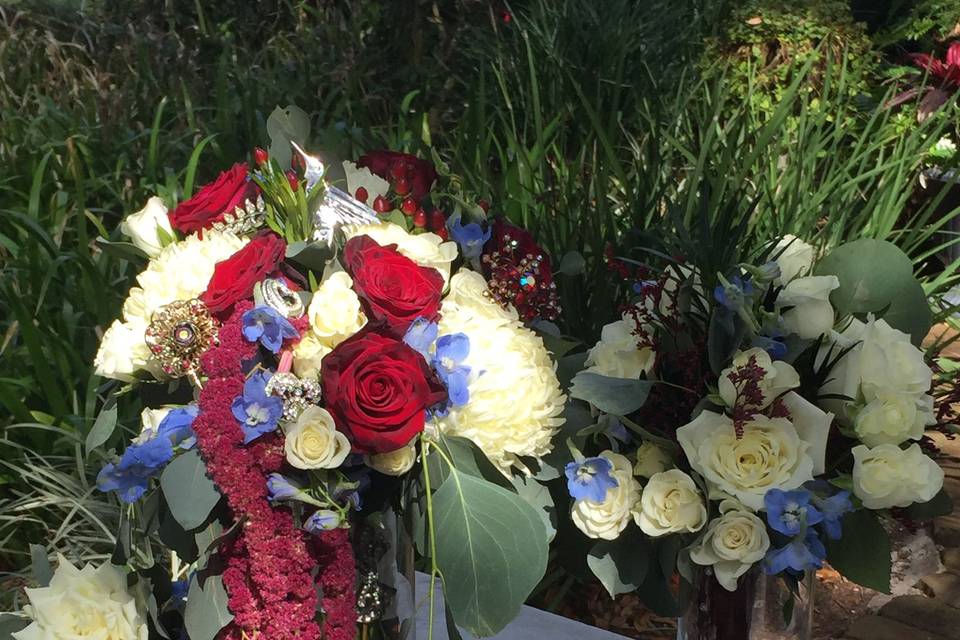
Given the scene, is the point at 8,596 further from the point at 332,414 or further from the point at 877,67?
the point at 877,67

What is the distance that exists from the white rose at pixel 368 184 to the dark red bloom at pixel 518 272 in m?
0.12

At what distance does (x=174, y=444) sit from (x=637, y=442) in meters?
0.44

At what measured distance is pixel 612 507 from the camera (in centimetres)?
96

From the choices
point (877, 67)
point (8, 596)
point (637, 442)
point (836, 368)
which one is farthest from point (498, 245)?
point (877, 67)

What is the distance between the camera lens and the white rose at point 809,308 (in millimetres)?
942

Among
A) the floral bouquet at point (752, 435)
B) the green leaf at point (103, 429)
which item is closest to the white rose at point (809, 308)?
the floral bouquet at point (752, 435)

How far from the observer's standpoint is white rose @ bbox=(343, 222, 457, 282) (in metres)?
0.92

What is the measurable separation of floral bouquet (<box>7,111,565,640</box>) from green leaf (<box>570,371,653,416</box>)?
3 cm

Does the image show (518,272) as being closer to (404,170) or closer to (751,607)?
(404,170)

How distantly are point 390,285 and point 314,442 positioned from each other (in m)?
0.15

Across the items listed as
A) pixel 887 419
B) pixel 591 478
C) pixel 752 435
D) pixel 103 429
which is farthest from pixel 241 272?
pixel 887 419

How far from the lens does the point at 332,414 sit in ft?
2.73

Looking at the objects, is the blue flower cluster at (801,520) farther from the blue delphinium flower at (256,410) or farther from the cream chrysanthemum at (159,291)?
the cream chrysanthemum at (159,291)

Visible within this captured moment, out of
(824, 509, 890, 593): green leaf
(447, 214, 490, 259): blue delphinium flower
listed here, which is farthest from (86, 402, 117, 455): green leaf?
(824, 509, 890, 593): green leaf
